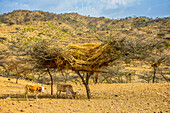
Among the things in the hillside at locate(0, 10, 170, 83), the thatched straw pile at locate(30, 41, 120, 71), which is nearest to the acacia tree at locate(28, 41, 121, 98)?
the thatched straw pile at locate(30, 41, 120, 71)

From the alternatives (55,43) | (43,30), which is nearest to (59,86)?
(55,43)

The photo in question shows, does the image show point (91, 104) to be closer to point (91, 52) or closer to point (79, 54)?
point (79, 54)

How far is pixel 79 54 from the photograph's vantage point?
39.0 ft

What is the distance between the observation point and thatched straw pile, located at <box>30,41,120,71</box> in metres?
11.4

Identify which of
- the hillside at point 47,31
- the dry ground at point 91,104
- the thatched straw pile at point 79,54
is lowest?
the dry ground at point 91,104

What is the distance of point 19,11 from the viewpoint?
167125 millimetres

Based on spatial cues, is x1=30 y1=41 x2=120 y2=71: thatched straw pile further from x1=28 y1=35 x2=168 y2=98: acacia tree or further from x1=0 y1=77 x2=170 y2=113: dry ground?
x1=0 y1=77 x2=170 y2=113: dry ground

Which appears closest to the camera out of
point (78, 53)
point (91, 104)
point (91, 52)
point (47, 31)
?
point (91, 104)

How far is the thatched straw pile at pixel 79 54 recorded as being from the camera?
11.4 meters

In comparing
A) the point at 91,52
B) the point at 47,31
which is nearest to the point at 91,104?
the point at 91,52

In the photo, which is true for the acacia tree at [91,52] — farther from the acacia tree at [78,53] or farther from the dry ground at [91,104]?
the dry ground at [91,104]


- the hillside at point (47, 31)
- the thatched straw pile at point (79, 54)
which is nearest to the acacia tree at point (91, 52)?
the thatched straw pile at point (79, 54)

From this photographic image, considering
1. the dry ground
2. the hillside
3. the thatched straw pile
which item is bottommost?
the dry ground

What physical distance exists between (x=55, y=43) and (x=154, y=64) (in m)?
16.1
